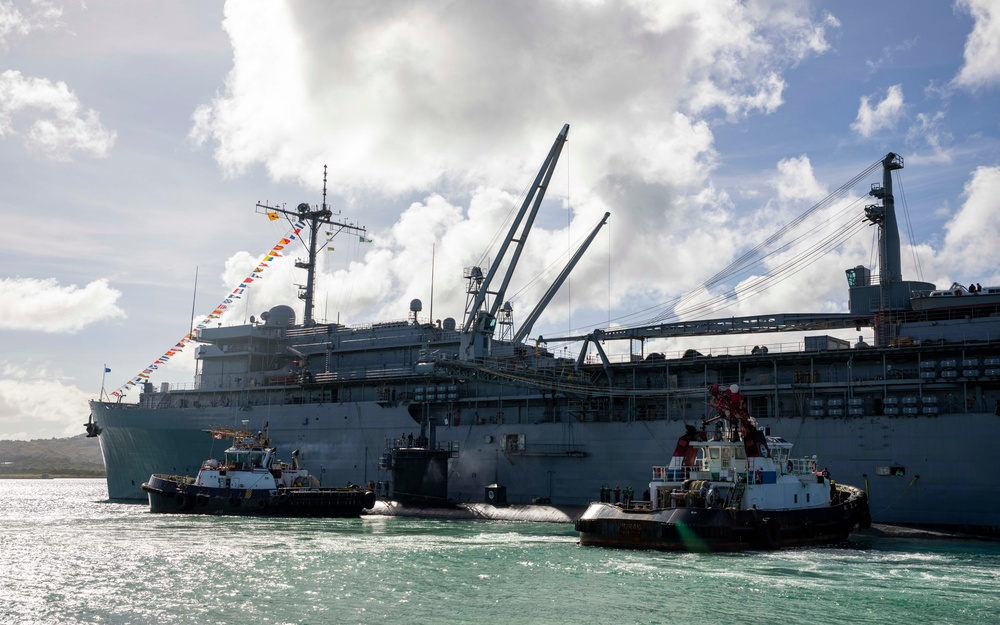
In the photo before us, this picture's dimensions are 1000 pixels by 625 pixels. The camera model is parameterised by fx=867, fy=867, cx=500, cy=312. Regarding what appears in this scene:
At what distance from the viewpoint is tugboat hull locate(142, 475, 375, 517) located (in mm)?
47250

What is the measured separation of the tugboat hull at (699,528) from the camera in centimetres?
3056

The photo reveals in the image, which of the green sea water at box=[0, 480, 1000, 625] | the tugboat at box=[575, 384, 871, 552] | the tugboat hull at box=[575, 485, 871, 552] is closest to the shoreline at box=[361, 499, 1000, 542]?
the tugboat at box=[575, 384, 871, 552]

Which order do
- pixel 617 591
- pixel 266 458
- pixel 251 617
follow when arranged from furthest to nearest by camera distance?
1. pixel 266 458
2. pixel 617 591
3. pixel 251 617

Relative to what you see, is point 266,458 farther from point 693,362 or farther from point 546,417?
point 693,362

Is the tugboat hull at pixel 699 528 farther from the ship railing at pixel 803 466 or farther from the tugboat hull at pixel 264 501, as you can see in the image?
the tugboat hull at pixel 264 501

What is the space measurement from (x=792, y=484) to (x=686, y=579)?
11.2 m

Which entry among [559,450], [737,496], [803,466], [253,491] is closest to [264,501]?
[253,491]

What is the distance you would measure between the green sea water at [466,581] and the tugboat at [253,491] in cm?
1111

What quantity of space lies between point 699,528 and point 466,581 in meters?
9.98

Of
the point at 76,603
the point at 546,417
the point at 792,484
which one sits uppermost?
the point at 546,417

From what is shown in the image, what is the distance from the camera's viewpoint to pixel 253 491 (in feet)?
158

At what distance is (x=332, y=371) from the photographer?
60.2 metres

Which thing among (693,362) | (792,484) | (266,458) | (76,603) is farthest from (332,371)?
(76,603)

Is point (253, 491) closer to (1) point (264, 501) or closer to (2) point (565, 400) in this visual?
(1) point (264, 501)
